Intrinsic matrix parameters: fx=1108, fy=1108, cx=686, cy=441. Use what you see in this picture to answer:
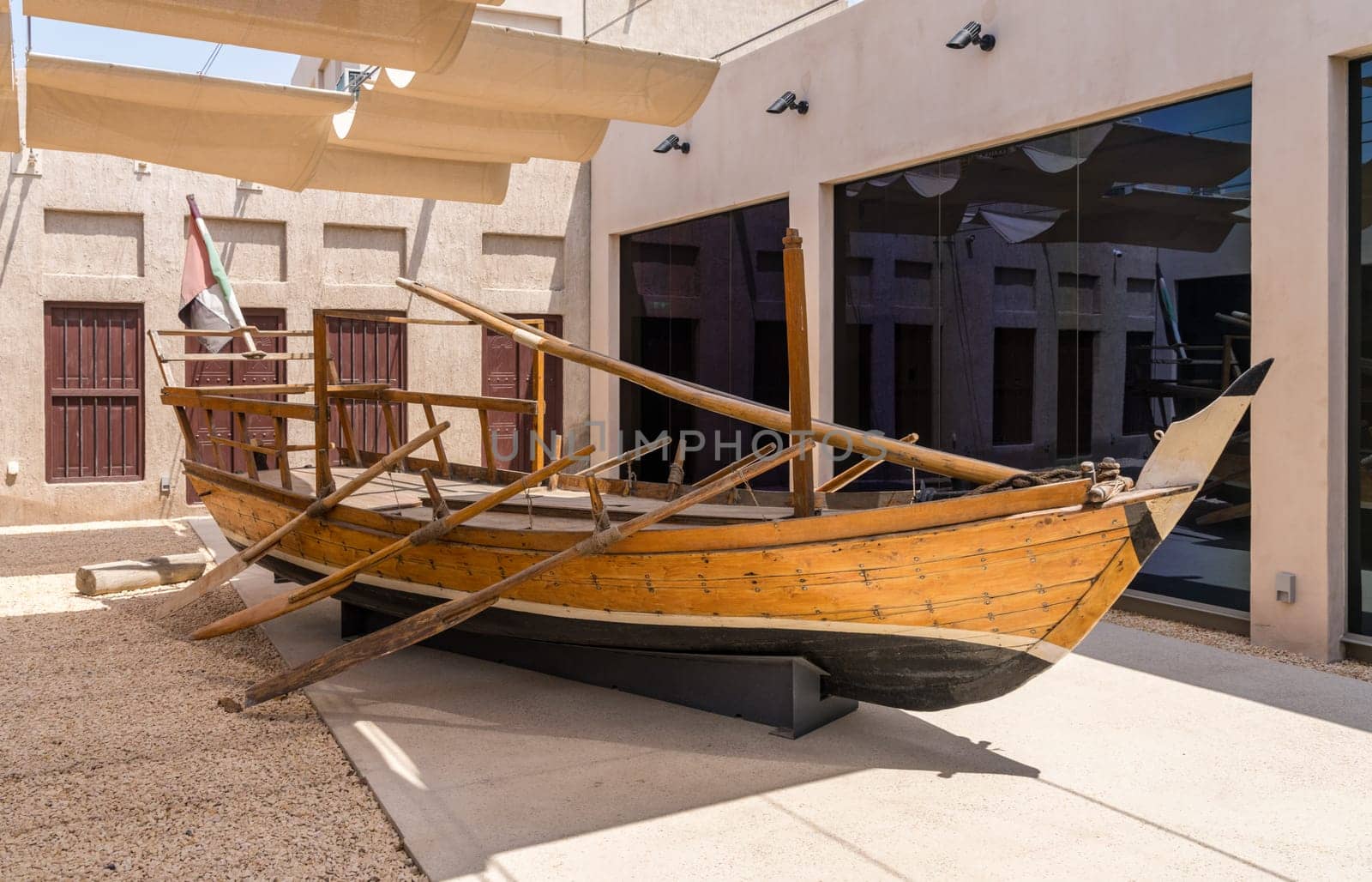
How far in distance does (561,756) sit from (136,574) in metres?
5.09

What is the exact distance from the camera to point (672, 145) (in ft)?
38.3

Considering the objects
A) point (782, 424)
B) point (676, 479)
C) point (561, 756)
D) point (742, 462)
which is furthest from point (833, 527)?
point (676, 479)

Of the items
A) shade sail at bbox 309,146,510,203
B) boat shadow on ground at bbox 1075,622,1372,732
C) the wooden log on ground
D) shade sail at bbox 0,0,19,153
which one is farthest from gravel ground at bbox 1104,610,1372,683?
shade sail at bbox 0,0,19,153

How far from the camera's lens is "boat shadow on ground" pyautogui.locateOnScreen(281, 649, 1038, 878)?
152 inches

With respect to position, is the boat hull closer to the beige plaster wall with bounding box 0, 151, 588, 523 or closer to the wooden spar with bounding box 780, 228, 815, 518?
the wooden spar with bounding box 780, 228, 815, 518

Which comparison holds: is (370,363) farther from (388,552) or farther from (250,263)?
(388,552)

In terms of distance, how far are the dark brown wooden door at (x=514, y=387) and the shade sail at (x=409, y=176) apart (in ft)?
8.77

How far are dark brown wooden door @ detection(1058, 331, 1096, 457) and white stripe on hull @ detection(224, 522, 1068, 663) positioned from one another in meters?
3.97

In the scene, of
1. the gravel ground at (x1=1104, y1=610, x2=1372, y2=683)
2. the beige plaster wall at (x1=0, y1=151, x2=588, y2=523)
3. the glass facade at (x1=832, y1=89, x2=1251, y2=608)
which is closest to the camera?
the gravel ground at (x1=1104, y1=610, x2=1372, y2=683)

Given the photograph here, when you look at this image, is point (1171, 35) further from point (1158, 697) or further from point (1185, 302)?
point (1158, 697)

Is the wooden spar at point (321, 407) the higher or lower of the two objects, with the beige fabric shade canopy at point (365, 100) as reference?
lower

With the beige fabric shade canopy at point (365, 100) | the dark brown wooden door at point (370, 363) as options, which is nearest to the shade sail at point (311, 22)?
the beige fabric shade canopy at point (365, 100)

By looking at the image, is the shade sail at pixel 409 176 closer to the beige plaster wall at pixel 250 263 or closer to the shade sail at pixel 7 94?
the beige plaster wall at pixel 250 263

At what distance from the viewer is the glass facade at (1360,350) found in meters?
6.10
